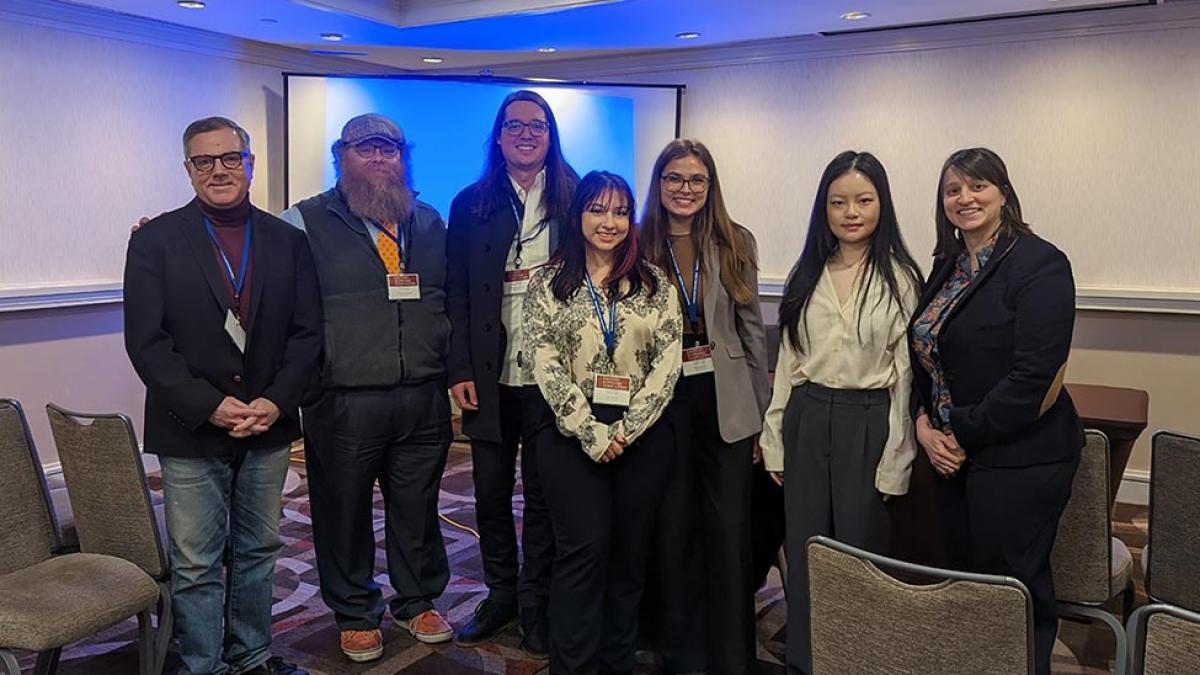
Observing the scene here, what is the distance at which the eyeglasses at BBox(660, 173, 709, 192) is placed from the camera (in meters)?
2.54

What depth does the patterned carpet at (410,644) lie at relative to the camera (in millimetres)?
2801

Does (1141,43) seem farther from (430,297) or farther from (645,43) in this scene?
(430,297)

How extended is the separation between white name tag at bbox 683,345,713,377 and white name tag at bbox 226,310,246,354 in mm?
1181

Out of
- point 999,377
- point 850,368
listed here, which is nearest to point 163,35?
point 850,368

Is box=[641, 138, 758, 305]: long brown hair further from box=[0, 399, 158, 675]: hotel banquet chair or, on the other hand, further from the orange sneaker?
box=[0, 399, 158, 675]: hotel banquet chair

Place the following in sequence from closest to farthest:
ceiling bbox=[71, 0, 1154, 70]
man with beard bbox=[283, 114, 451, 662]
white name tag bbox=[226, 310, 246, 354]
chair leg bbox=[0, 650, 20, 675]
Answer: chair leg bbox=[0, 650, 20, 675], white name tag bbox=[226, 310, 246, 354], man with beard bbox=[283, 114, 451, 662], ceiling bbox=[71, 0, 1154, 70]

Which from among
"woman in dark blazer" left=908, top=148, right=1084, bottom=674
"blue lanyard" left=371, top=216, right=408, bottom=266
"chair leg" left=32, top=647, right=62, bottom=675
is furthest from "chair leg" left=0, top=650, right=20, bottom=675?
"woman in dark blazer" left=908, top=148, right=1084, bottom=674

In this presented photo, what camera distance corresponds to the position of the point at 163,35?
16.0ft

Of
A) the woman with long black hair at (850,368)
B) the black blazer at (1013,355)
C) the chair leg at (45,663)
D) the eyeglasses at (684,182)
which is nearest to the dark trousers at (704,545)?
the woman with long black hair at (850,368)

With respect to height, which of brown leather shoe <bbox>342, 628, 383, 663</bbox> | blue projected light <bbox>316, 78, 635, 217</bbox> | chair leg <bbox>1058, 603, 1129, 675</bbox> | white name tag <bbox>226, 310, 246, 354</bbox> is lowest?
brown leather shoe <bbox>342, 628, 383, 663</bbox>

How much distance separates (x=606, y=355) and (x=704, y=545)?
0.66 metres

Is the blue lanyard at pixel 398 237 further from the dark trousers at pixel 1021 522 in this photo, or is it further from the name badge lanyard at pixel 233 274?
the dark trousers at pixel 1021 522

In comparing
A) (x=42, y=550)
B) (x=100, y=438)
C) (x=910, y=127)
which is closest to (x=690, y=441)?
(x=100, y=438)

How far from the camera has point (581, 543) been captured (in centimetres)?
248
